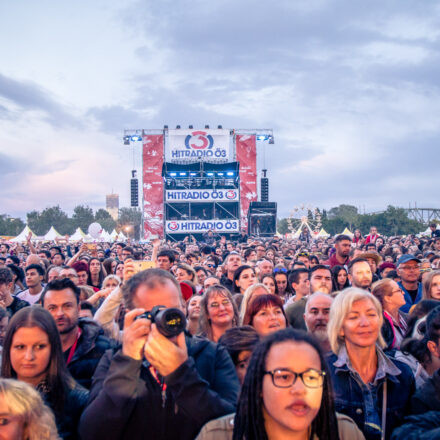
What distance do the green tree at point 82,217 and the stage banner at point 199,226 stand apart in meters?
62.6

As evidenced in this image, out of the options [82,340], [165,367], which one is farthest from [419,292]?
[165,367]

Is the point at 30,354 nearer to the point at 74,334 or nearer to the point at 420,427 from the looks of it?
the point at 74,334

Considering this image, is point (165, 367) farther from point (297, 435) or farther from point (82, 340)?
point (82, 340)

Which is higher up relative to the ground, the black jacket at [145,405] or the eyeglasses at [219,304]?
the eyeglasses at [219,304]

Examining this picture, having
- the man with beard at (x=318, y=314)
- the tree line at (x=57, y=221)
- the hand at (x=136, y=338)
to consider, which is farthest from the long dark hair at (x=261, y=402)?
the tree line at (x=57, y=221)

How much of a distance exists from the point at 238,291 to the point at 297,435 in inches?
181

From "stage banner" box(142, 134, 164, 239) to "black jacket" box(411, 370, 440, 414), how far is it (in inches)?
1325

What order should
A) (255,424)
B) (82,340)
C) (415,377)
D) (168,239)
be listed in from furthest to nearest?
(168,239) < (82,340) < (415,377) < (255,424)

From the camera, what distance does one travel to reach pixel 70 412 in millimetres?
2359

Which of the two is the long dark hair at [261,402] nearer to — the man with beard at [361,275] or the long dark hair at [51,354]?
the long dark hair at [51,354]

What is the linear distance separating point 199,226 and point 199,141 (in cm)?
786

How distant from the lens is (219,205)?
34.1m

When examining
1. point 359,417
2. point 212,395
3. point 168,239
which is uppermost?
point 168,239

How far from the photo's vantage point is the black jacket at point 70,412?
90.4 inches
